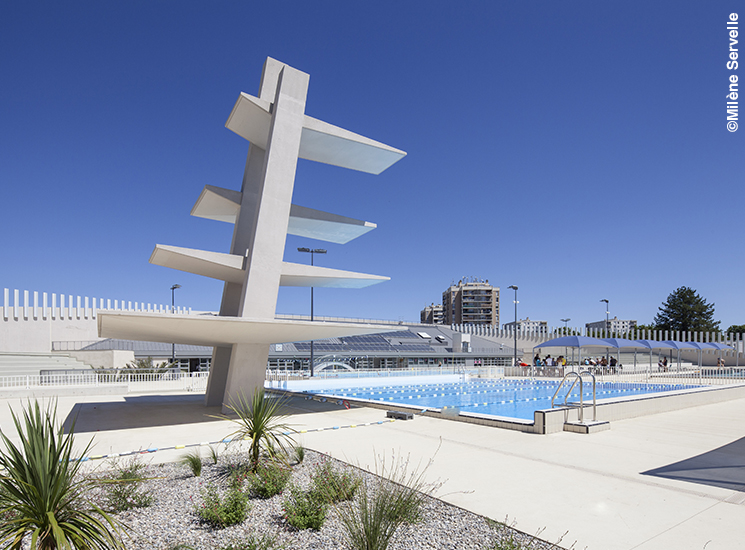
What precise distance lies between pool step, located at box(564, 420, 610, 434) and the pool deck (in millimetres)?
192

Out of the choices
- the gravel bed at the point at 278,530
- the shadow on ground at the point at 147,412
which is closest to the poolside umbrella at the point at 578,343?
the shadow on ground at the point at 147,412

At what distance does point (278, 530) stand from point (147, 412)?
10.6m

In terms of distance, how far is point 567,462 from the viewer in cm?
706

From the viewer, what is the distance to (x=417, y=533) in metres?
4.39

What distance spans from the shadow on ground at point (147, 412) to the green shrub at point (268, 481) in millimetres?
4018

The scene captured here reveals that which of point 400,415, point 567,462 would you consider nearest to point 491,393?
point 400,415

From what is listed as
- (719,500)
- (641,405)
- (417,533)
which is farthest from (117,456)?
(641,405)

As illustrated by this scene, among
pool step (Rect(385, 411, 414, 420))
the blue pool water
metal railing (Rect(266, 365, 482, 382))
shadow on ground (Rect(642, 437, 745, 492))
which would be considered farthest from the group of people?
shadow on ground (Rect(642, 437, 745, 492))

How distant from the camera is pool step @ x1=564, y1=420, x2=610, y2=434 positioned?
381 inches

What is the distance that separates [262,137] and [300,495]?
453 inches

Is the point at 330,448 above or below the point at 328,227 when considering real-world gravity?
below

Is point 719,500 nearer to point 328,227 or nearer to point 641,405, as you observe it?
point 641,405

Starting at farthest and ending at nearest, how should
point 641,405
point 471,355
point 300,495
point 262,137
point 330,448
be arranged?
point 471,355, point 262,137, point 641,405, point 330,448, point 300,495

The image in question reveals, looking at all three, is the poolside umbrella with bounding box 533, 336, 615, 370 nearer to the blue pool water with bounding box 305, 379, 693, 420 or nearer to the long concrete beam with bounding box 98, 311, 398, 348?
the blue pool water with bounding box 305, 379, 693, 420
